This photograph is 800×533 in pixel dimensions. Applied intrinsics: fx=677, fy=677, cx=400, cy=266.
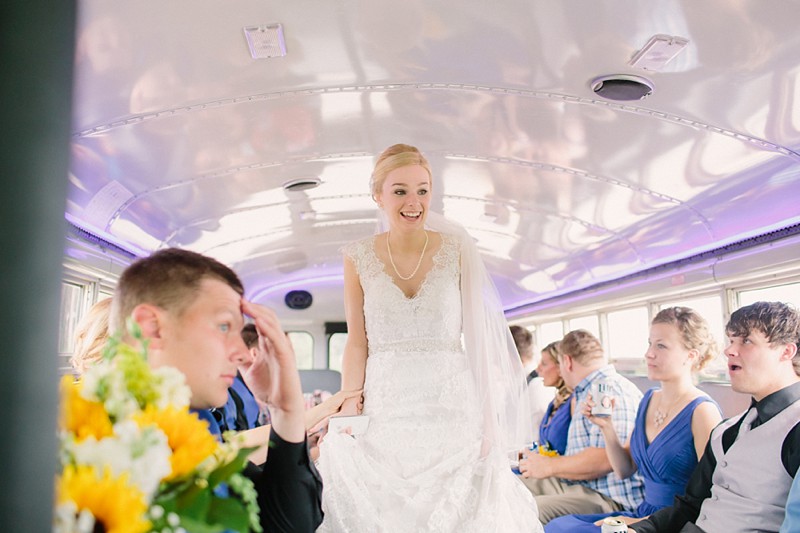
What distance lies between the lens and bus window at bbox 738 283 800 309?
4691mm

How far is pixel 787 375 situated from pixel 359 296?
1.76m

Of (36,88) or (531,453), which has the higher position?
(36,88)

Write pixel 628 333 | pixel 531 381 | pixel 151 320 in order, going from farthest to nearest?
1. pixel 628 333
2. pixel 531 381
3. pixel 151 320

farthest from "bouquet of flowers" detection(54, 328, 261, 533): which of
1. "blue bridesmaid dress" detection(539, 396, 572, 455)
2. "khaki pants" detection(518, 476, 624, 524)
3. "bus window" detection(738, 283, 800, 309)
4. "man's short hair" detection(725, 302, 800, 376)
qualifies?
"bus window" detection(738, 283, 800, 309)

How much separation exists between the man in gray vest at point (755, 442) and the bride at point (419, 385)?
78 centimetres

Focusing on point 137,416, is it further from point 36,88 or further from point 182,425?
point 36,88

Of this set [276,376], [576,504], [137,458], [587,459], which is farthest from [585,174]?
[137,458]

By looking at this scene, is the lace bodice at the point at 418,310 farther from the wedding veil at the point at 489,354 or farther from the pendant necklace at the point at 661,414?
the pendant necklace at the point at 661,414

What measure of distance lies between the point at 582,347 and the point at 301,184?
2.27 meters

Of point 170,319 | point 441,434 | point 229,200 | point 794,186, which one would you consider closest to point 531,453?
point 441,434

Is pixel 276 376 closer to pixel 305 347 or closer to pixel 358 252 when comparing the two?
pixel 358 252

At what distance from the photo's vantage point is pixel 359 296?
2.93 meters

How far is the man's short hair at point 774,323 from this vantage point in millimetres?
2699

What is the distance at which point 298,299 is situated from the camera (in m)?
10.3
